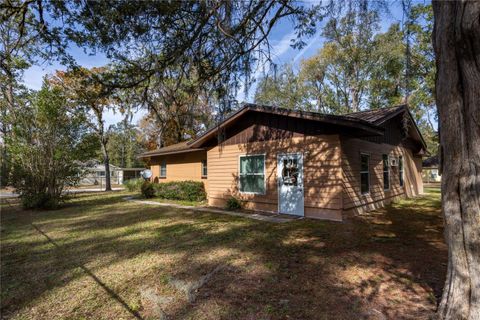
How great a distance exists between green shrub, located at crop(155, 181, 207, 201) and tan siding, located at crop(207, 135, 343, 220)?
1.93 m

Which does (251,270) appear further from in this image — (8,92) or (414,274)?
(8,92)

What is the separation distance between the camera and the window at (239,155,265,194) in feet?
29.3

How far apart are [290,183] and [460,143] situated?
594cm

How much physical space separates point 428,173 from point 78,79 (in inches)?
1276

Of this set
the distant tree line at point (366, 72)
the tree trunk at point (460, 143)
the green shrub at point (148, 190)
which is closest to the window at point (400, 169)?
the distant tree line at point (366, 72)

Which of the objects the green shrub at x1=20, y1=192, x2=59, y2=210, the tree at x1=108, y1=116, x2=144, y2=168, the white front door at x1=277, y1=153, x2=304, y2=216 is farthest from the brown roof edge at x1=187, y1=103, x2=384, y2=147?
the tree at x1=108, y1=116, x2=144, y2=168

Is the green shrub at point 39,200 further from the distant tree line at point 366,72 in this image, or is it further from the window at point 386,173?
the window at point 386,173

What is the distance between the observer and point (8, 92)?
12000mm

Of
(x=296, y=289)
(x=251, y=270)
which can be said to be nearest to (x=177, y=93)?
(x=251, y=270)

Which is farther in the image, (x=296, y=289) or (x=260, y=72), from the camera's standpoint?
(x=260, y=72)

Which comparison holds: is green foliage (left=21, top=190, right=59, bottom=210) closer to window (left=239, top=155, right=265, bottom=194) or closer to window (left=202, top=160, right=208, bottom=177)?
window (left=202, top=160, right=208, bottom=177)

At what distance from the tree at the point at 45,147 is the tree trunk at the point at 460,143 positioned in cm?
1077

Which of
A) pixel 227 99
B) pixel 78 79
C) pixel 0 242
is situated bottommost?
pixel 0 242

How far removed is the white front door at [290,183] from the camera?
25.6 ft
